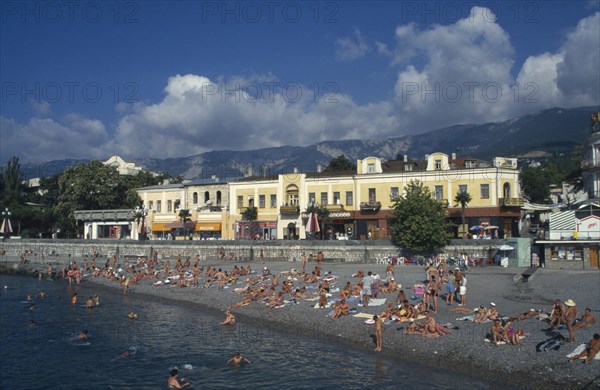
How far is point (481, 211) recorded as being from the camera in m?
51.8

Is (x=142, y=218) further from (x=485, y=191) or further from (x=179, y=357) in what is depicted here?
(x=179, y=357)

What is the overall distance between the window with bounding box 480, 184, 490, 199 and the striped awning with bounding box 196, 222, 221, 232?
29.4m

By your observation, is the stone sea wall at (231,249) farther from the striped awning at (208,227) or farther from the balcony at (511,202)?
the balcony at (511,202)

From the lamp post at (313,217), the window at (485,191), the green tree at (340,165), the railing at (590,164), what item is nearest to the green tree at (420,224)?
the lamp post at (313,217)

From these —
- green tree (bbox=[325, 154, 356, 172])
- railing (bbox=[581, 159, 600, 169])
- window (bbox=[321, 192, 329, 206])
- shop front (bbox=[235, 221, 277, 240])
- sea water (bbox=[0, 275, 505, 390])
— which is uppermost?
green tree (bbox=[325, 154, 356, 172])

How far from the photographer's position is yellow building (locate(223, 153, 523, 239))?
170 ft

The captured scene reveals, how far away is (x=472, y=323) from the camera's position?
922 inches

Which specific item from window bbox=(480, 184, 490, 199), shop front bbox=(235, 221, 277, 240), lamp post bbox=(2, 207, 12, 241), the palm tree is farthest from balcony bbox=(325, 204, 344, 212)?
lamp post bbox=(2, 207, 12, 241)

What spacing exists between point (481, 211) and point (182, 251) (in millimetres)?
31019

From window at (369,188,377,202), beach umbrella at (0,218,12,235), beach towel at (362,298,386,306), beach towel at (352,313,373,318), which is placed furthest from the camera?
beach umbrella at (0,218,12,235)

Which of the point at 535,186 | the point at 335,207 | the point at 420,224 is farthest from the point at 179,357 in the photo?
the point at 535,186

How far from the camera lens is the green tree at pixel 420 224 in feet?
144

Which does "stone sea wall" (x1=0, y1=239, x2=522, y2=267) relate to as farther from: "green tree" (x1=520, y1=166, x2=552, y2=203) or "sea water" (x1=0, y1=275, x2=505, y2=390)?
"green tree" (x1=520, y1=166, x2=552, y2=203)

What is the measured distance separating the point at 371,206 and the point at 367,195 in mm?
1639
